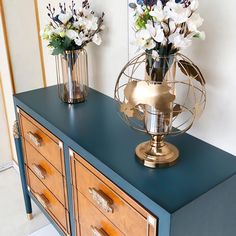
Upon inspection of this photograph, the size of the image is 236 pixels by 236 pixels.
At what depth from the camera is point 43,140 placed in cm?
138

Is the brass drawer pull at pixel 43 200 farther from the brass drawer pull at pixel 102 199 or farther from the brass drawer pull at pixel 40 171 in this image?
the brass drawer pull at pixel 102 199

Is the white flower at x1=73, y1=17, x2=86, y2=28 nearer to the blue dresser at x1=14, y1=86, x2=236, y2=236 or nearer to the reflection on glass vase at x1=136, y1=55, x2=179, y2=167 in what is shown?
the blue dresser at x1=14, y1=86, x2=236, y2=236

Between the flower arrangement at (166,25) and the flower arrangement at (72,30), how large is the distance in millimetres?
530

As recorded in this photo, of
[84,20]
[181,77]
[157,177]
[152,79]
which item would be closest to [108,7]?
[84,20]

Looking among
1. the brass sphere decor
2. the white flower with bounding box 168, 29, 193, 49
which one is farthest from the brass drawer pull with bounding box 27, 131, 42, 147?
the white flower with bounding box 168, 29, 193, 49

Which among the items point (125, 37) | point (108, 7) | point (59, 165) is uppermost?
point (108, 7)

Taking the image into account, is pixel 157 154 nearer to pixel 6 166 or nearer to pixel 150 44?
pixel 150 44

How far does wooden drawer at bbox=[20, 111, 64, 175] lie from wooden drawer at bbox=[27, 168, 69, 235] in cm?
21

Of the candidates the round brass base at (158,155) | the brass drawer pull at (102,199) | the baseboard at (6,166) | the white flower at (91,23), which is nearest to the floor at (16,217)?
the baseboard at (6,166)

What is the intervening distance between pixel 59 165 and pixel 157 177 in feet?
1.74

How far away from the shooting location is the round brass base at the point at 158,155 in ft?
3.12

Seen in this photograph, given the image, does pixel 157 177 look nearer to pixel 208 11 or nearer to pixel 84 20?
pixel 208 11

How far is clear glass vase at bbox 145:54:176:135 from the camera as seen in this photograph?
0.87m

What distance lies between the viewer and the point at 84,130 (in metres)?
1.19
